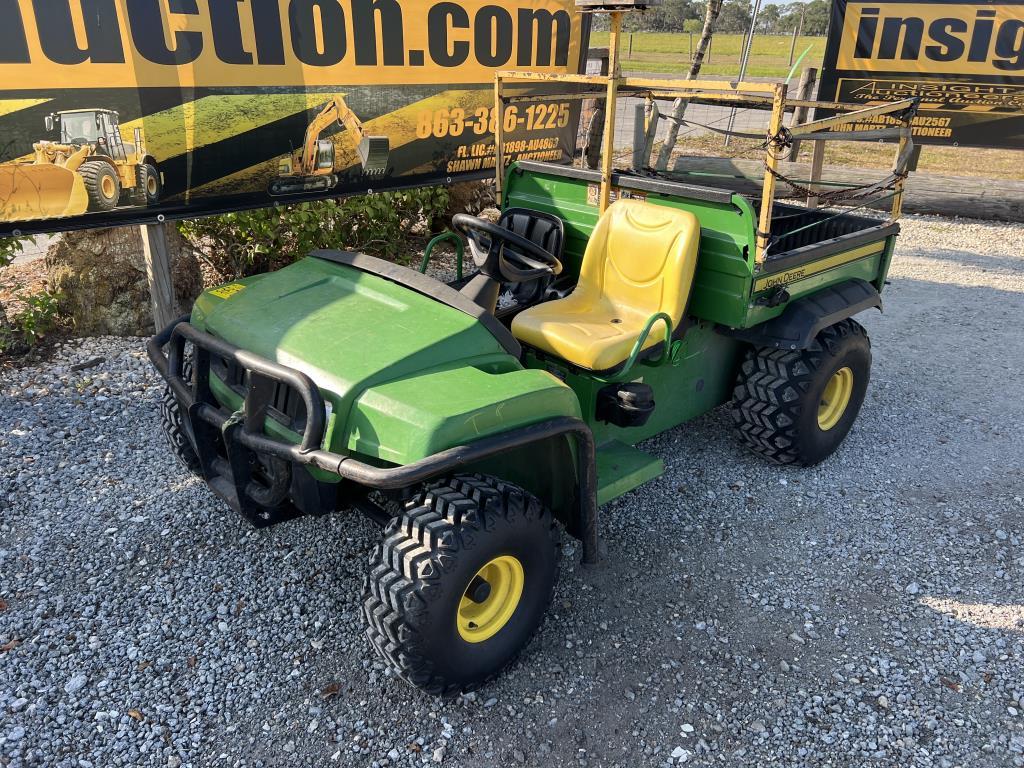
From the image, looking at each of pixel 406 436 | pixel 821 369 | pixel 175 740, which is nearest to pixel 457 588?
pixel 406 436

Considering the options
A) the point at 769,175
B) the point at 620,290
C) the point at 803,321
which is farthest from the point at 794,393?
the point at 769,175

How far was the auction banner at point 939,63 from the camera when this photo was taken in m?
8.27

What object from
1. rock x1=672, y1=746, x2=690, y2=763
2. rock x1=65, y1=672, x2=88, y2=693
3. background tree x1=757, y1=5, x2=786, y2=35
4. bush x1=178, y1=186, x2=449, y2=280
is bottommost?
rock x1=672, y1=746, x2=690, y2=763

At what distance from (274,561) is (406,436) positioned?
1.29 meters

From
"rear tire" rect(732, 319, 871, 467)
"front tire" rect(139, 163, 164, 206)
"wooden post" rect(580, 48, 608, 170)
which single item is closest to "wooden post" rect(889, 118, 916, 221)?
"rear tire" rect(732, 319, 871, 467)

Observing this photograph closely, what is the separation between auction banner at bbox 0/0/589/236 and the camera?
159 inches

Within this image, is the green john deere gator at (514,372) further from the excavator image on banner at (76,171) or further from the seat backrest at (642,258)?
the excavator image on banner at (76,171)

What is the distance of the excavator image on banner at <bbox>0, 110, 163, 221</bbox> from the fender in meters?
3.21

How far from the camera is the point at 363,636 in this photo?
9.80 ft

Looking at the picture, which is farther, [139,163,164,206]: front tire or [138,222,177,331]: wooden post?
[138,222,177,331]: wooden post

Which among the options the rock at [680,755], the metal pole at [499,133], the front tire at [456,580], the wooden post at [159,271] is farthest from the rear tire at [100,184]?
the rock at [680,755]

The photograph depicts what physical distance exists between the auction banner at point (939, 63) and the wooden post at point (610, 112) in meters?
5.57

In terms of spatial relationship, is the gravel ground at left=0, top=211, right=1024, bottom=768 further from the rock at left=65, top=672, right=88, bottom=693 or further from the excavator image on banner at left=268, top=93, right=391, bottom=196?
the excavator image on banner at left=268, top=93, right=391, bottom=196

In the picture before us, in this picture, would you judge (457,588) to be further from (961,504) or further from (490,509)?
(961,504)
